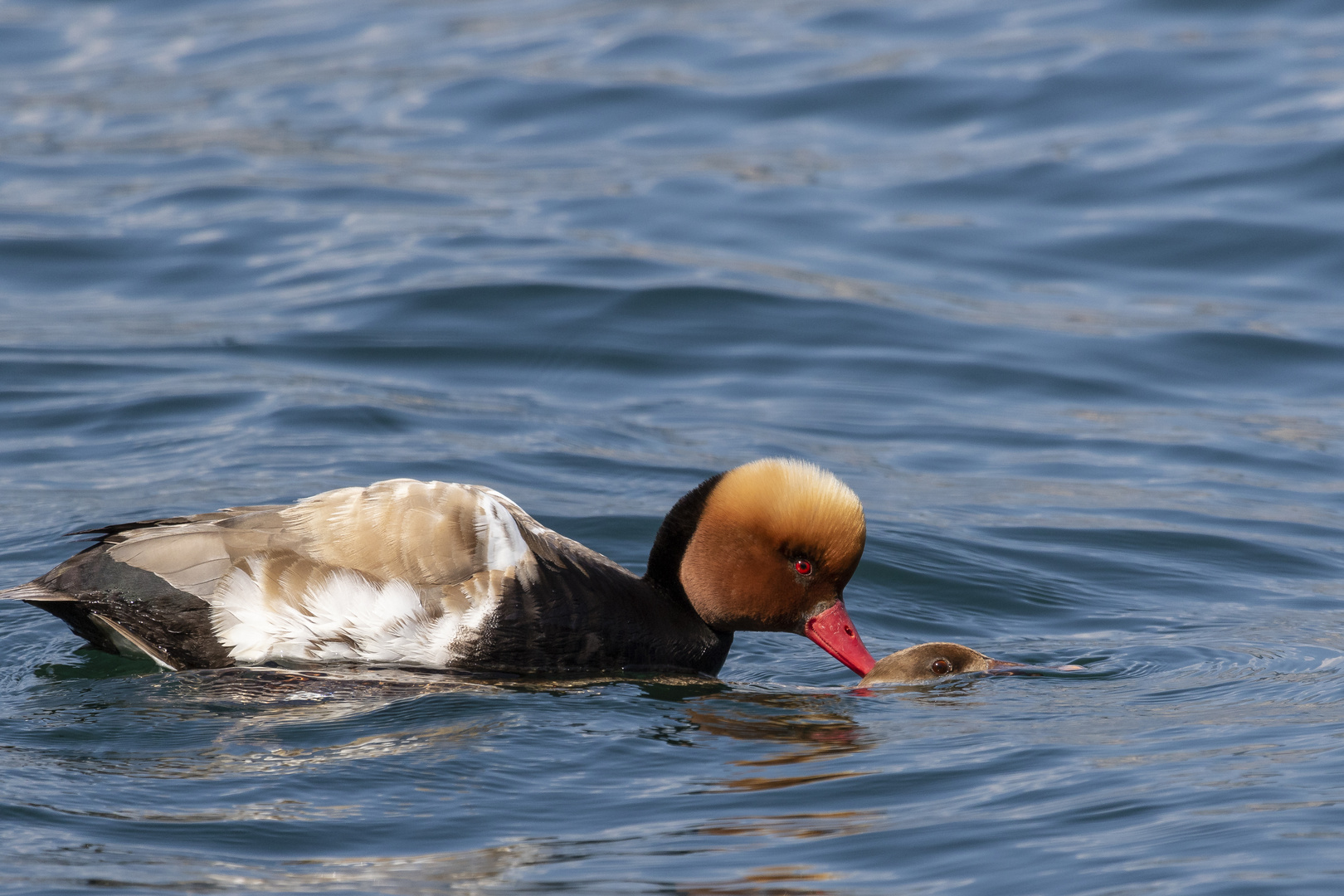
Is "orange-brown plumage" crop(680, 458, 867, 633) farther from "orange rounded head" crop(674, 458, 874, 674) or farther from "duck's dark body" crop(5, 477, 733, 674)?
"duck's dark body" crop(5, 477, 733, 674)

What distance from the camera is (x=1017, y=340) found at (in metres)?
13.2

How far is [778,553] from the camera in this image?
271 inches

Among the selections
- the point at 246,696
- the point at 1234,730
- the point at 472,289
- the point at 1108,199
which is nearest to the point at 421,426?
the point at 472,289

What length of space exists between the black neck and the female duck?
0.06ft

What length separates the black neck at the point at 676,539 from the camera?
7.00 meters

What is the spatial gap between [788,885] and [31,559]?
16.9 ft

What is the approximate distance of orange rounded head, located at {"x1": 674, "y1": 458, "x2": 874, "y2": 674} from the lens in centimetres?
673

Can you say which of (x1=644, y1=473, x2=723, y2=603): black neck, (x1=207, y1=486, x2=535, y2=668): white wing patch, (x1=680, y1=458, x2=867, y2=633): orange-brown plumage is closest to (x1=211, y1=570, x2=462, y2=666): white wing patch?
(x1=207, y1=486, x2=535, y2=668): white wing patch

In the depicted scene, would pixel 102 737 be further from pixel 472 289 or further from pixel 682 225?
pixel 682 225

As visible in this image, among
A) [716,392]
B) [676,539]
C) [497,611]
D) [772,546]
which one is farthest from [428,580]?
[716,392]

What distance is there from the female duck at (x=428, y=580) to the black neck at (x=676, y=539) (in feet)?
0.06

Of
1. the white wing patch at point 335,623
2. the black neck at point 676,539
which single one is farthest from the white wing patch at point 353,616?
the black neck at point 676,539

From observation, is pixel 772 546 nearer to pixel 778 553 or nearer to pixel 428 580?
pixel 778 553

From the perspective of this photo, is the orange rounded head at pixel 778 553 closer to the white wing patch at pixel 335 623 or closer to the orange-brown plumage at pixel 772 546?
the orange-brown plumage at pixel 772 546
